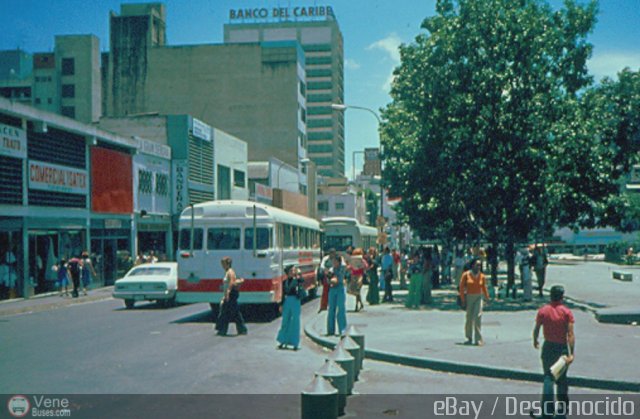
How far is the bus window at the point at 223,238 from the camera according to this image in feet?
65.1

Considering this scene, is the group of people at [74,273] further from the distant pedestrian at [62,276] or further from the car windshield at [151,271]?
the car windshield at [151,271]

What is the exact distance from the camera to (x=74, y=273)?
29.6 m

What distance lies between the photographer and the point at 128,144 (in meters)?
38.8

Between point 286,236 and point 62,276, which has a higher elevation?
point 286,236

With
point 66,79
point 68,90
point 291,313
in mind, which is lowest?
point 291,313

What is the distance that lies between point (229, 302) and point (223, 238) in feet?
12.6

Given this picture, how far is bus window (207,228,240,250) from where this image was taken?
65.1ft

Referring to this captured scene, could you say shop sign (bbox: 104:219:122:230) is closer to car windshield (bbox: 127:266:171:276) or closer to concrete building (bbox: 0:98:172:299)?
concrete building (bbox: 0:98:172:299)

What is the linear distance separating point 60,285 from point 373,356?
20838mm

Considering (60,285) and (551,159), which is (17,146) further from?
(551,159)

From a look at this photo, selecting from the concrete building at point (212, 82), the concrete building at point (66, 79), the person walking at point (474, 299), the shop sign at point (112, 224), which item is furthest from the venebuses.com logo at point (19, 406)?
the concrete building at point (66, 79)

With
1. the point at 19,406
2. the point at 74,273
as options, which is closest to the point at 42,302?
the point at 74,273

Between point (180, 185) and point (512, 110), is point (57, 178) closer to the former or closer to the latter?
point (180, 185)

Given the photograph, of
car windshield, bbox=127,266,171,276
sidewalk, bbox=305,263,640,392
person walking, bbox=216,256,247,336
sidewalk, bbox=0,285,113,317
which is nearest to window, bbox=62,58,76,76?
sidewalk, bbox=0,285,113,317
